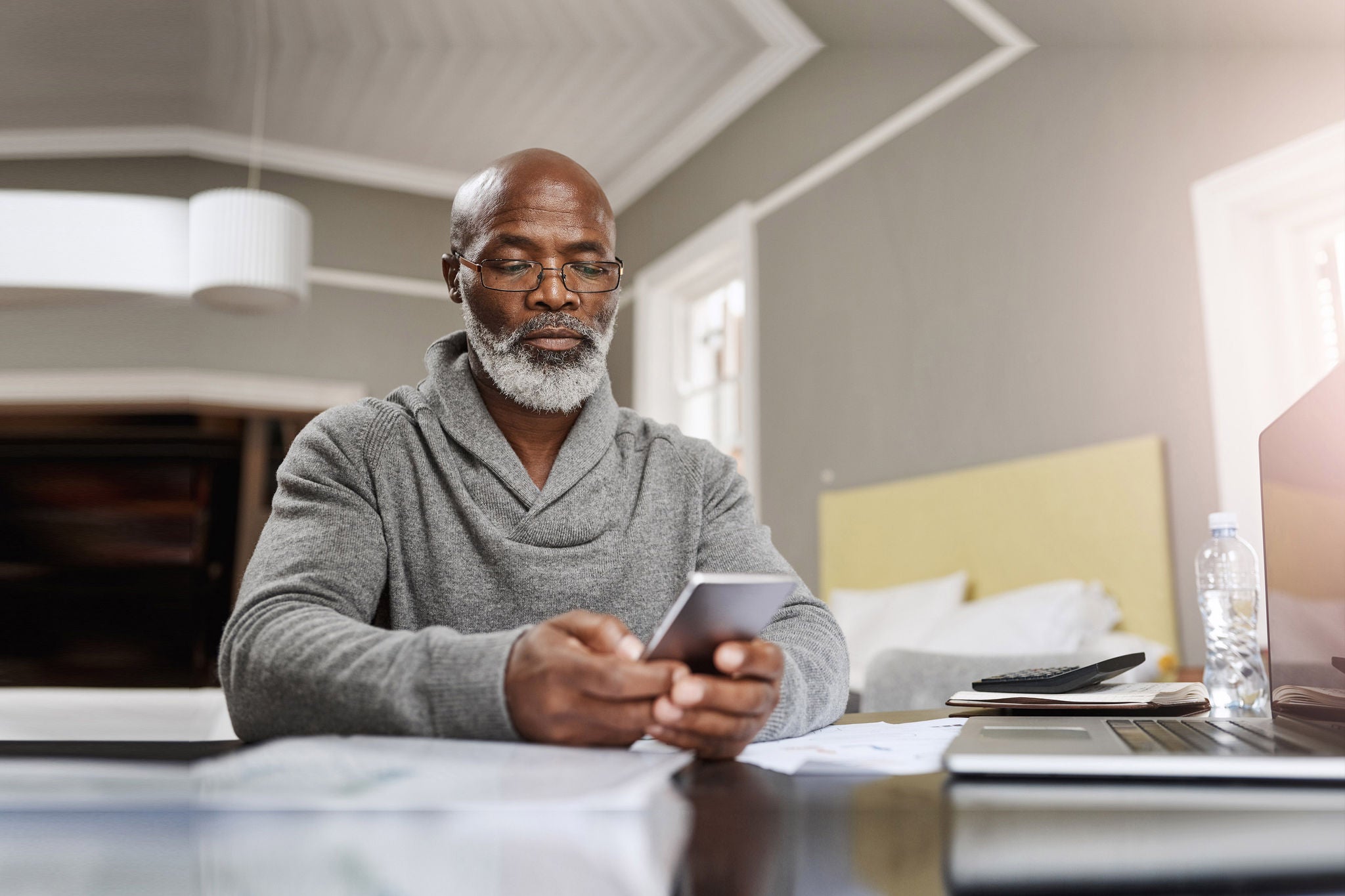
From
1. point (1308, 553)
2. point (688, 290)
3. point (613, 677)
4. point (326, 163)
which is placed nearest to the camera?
point (613, 677)

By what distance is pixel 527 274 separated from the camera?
1.04 m

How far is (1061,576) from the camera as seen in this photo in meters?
2.59

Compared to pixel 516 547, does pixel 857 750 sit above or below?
below

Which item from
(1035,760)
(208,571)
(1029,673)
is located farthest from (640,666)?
(208,571)

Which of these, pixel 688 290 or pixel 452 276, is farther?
pixel 688 290

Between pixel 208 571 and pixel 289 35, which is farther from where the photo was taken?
pixel 208 571

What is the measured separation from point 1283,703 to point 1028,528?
1.95 meters

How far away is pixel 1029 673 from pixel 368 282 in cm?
463

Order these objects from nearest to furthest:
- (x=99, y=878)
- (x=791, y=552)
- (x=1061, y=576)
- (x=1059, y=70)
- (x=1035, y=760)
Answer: (x=99, y=878)
(x=1035, y=760)
(x=1061, y=576)
(x=1059, y=70)
(x=791, y=552)

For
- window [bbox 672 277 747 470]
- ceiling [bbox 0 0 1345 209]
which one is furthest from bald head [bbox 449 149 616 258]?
window [bbox 672 277 747 470]

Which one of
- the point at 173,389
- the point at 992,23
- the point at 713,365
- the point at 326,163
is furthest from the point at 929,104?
the point at 326,163

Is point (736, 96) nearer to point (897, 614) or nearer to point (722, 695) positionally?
point (897, 614)

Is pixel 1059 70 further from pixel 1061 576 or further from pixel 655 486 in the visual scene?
pixel 655 486

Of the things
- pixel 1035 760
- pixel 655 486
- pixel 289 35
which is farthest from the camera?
pixel 289 35
